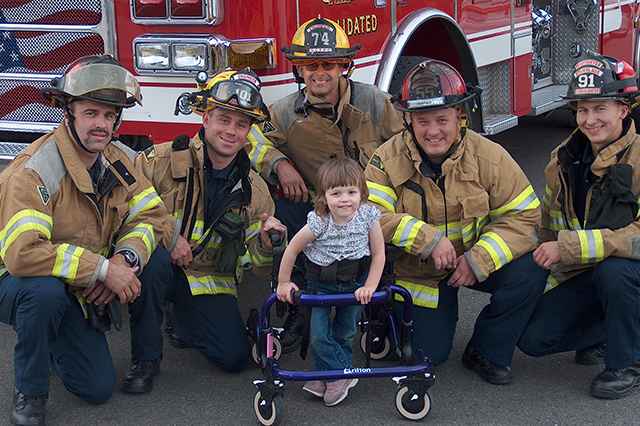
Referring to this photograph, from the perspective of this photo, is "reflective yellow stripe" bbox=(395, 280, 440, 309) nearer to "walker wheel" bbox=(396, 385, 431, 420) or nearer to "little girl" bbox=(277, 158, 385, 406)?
"little girl" bbox=(277, 158, 385, 406)

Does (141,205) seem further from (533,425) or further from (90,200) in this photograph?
(533,425)

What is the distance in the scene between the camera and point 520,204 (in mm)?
3223

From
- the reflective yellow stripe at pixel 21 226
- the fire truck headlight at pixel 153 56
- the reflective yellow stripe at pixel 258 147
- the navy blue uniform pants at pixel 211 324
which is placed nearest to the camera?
the reflective yellow stripe at pixel 21 226

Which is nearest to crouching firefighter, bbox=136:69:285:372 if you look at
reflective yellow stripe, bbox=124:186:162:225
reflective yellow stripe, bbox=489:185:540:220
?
reflective yellow stripe, bbox=124:186:162:225

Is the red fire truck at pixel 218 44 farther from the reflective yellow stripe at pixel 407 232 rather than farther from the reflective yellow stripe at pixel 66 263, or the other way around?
the reflective yellow stripe at pixel 66 263

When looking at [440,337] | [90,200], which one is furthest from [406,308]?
[90,200]

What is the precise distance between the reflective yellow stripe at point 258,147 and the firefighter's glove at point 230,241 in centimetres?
52

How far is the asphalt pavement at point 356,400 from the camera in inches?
118

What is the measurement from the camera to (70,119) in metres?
3.04

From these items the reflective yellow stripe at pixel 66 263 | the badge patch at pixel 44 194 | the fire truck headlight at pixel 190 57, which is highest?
the fire truck headlight at pixel 190 57

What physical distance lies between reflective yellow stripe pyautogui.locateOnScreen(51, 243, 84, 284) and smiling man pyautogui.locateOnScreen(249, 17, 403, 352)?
3.57 feet

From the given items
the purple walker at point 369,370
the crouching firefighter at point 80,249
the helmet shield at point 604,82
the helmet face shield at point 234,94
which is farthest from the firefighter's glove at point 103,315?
the helmet shield at point 604,82

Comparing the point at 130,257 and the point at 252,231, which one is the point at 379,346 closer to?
the point at 252,231

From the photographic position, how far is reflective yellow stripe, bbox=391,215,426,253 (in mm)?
3125
